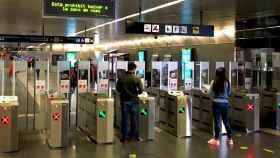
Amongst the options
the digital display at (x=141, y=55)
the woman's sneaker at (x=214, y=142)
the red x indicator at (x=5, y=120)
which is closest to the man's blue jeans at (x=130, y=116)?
the woman's sneaker at (x=214, y=142)

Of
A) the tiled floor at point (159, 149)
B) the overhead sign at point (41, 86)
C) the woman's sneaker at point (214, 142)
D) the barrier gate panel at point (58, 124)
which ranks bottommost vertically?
the tiled floor at point (159, 149)

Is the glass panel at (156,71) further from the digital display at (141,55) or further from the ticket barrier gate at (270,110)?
the digital display at (141,55)

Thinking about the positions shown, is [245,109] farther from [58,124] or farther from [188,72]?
[58,124]

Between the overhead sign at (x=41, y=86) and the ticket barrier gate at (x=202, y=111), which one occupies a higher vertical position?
the overhead sign at (x=41, y=86)

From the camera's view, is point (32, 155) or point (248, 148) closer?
point (32, 155)

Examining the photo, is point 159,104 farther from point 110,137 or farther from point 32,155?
point 32,155

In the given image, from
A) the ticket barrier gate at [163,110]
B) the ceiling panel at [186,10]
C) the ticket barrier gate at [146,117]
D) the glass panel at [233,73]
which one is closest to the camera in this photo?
the ticket barrier gate at [146,117]

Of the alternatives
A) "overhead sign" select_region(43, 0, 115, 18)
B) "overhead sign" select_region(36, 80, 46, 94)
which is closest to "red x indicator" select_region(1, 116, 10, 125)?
"overhead sign" select_region(43, 0, 115, 18)

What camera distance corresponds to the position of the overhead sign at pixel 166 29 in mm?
9195

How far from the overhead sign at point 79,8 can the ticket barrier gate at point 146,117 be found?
2080 mm

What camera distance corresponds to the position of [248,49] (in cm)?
1480

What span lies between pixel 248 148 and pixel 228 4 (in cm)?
427

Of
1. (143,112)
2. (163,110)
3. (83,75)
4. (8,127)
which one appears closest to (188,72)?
(163,110)

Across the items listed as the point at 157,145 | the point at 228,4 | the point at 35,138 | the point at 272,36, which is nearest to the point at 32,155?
the point at 35,138
